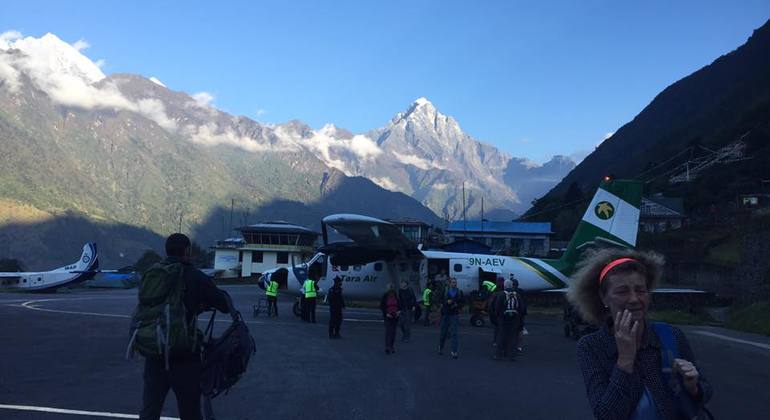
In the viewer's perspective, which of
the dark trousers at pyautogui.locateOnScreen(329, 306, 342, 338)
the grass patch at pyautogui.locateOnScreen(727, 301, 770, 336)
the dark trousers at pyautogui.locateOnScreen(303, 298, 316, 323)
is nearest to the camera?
the dark trousers at pyautogui.locateOnScreen(329, 306, 342, 338)

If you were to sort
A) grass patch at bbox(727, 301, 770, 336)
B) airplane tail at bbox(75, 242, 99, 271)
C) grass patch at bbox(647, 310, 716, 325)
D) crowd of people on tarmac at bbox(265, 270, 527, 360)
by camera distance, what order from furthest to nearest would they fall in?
airplane tail at bbox(75, 242, 99, 271), grass patch at bbox(647, 310, 716, 325), grass patch at bbox(727, 301, 770, 336), crowd of people on tarmac at bbox(265, 270, 527, 360)

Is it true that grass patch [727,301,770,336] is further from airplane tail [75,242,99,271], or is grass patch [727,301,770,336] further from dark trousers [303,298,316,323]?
airplane tail [75,242,99,271]

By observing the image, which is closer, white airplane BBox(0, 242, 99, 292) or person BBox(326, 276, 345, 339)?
person BBox(326, 276, 345, 339)

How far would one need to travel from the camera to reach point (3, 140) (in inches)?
7072

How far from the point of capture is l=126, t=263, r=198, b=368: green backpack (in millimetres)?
4113

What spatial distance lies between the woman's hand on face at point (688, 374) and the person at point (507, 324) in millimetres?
9419

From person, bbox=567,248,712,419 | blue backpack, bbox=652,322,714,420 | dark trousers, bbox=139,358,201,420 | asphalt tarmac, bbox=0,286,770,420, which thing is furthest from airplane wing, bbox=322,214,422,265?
blue backpack, bbox=652,322,714,420

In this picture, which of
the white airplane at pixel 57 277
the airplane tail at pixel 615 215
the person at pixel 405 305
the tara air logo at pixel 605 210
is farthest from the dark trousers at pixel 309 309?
the white airplane at pixel 57 277

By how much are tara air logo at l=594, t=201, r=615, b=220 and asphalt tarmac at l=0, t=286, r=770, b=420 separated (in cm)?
482

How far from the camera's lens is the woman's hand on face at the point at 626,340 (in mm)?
2359

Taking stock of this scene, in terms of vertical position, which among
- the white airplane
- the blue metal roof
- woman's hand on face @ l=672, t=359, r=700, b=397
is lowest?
the white airplane

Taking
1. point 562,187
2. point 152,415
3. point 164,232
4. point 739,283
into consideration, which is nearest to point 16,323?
point 152,415

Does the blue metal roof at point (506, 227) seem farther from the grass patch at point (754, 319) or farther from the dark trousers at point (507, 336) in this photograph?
the dark trousers at point (507, 336)

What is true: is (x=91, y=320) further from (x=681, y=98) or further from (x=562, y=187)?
(x=681, y=98)
